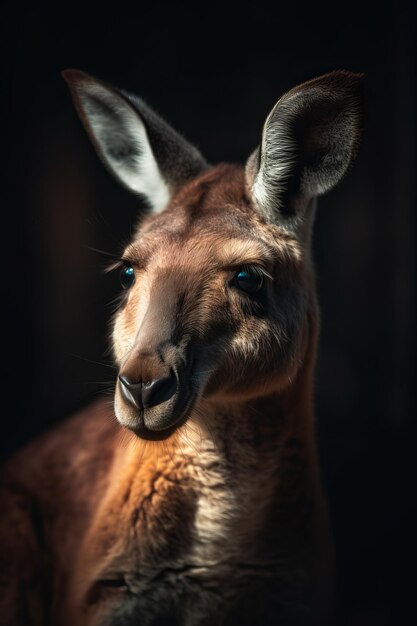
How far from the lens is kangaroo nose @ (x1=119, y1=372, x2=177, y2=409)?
213 cm

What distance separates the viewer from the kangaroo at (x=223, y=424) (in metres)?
2.44

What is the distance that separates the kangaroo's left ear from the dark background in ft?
3.36

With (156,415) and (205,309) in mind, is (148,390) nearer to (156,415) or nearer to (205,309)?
(156,415)

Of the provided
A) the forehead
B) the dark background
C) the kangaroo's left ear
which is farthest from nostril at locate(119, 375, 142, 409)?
the dark background

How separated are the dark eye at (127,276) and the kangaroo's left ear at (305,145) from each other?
0.50 meters

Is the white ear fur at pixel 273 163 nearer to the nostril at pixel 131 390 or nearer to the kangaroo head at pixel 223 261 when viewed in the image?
the kangaroo head at pixel 223 261

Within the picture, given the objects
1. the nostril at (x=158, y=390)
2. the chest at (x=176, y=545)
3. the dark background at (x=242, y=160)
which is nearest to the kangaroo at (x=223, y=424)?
the chest at (x=176, y=545)

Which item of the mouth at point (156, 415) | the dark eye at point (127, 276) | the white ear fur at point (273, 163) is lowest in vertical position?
the mouth at point (156, 415)

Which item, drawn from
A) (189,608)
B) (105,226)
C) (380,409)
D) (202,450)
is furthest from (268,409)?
(380,409)

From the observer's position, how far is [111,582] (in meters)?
2.56

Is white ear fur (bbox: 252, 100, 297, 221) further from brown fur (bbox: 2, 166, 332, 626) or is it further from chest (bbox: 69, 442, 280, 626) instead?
chest (bbox: 69, 442, 280, 626)

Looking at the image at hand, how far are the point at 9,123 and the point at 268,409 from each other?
1916mm

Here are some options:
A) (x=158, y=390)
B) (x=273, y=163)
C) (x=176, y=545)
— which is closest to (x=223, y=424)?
(x=176, y=545)

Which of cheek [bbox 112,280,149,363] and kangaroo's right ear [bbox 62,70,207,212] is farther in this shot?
kangaroo's right ear [bbox 62,70,207,212]
